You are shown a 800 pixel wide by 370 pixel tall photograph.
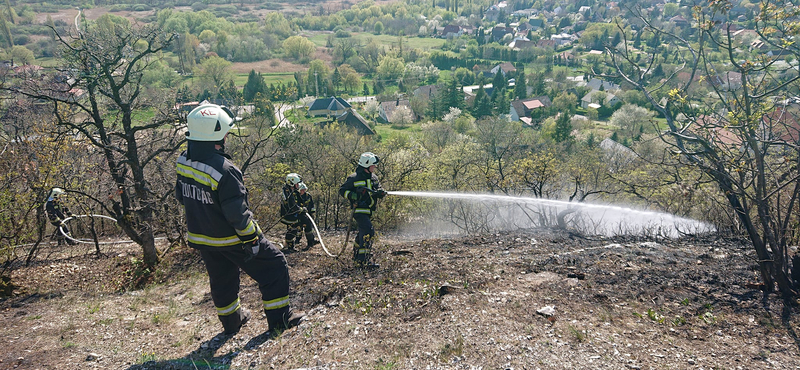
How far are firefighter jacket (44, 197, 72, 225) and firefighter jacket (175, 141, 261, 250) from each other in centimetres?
878

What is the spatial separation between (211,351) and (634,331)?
4.95 m

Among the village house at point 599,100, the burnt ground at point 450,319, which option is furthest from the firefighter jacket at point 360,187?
the village house at point 599,100

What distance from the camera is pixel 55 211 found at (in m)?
12.4

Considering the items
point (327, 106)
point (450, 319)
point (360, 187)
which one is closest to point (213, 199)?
point (450, 319)

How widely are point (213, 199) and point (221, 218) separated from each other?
0.24m

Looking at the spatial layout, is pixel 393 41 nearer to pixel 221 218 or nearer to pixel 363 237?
pixel 363 237

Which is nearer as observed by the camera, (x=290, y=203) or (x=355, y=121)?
(x=290, y=203)

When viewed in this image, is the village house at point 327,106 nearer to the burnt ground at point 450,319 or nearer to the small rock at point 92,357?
the burnt ground at point 450,319

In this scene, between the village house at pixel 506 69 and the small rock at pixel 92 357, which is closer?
the small rock at pixel 92 357

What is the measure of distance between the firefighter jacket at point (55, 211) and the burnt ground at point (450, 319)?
350 cm

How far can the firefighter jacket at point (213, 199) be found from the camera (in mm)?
4484

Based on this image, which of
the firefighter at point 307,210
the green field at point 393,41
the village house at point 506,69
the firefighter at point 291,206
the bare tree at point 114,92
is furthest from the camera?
the green field at point 393,41

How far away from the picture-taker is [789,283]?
18.0 ft

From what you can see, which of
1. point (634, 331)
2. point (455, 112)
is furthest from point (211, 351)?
point (455, 112)
